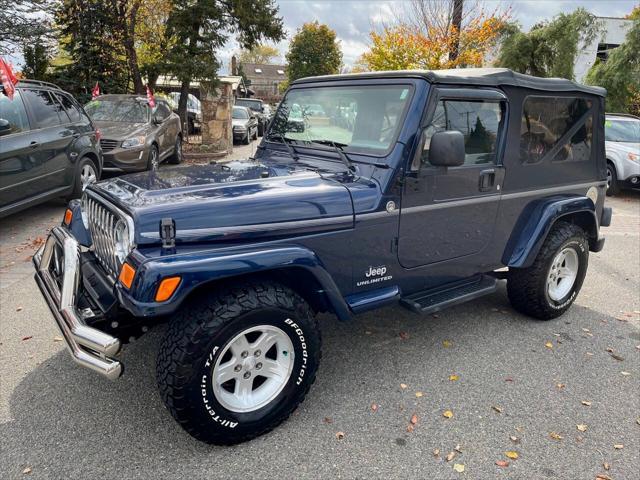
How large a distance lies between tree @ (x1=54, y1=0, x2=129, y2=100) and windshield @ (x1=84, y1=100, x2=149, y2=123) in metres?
5.10

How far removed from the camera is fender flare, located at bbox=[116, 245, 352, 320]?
2.15 meters

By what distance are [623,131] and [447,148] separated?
33.1 ft

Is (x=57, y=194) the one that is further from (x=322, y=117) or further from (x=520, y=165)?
(x=520, y=165)

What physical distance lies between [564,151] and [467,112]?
122cm

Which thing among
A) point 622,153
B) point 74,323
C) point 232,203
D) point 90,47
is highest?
point 90,47

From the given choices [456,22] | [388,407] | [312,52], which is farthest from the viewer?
[312,52]

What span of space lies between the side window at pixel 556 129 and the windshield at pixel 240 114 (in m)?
14.8

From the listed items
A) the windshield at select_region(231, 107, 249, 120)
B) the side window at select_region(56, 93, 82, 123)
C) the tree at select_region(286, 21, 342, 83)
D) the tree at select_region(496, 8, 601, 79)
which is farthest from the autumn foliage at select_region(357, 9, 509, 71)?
the tree at select_region(286, 21, 342, 83)

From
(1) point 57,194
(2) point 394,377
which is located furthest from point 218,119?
(2) point 394,377

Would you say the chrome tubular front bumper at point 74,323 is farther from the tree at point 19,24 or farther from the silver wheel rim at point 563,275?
the tree at point 19,24

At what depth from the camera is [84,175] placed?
7.06 m

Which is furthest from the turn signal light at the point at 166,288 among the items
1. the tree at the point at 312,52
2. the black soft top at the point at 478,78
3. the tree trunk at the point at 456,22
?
the tree at the point at 312,52

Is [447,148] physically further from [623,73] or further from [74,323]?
[623,73]

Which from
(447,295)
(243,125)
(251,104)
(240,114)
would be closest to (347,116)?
(447,295)
